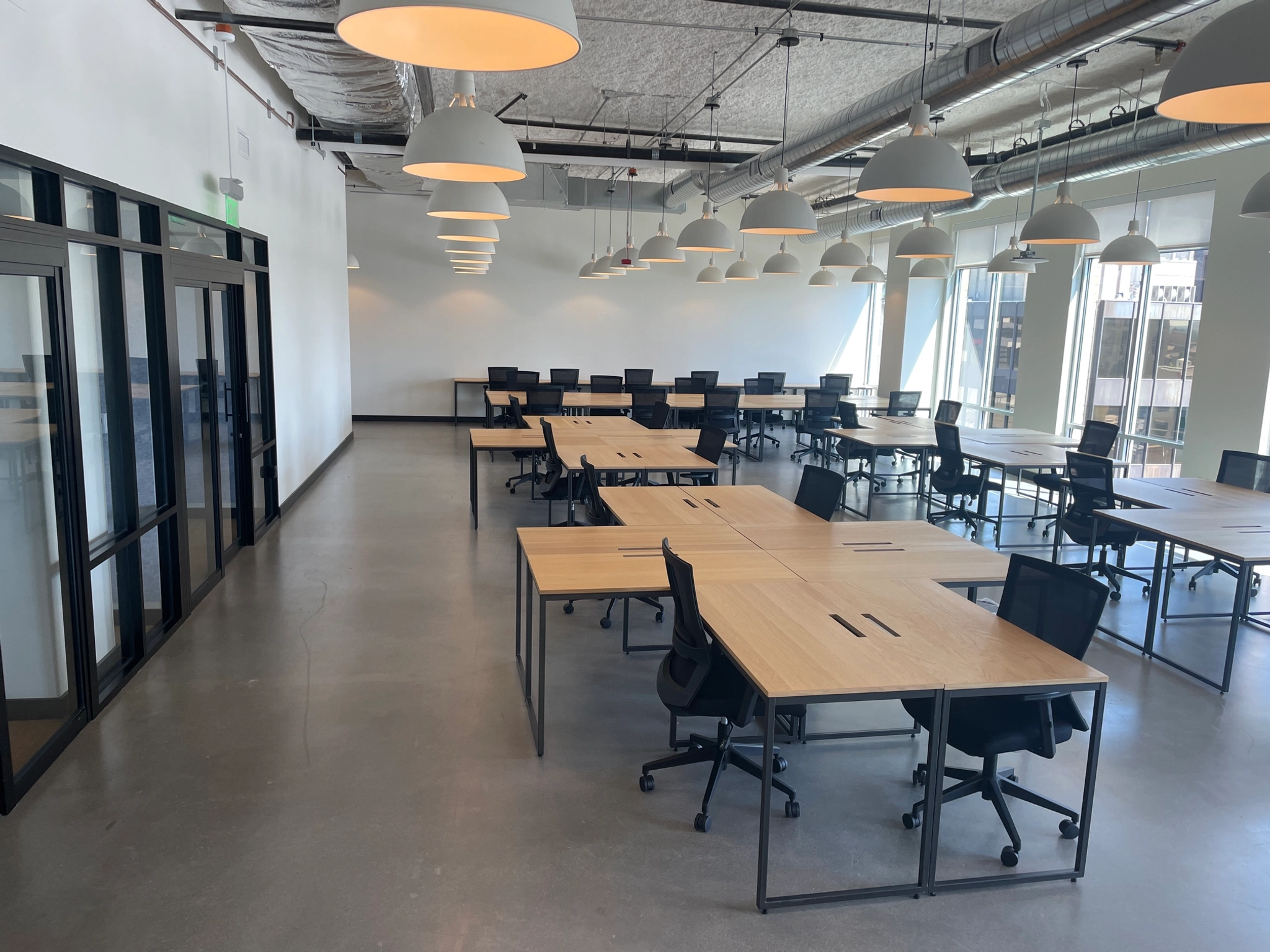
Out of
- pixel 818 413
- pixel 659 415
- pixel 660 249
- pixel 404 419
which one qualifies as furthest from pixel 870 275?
pixel 404 419

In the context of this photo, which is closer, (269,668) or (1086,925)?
(1086,925)

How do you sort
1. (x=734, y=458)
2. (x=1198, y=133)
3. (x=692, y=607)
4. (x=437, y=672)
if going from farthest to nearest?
(x=734, y=458), (x=1198, y=133), (x=437, y=672), (x=692, y=607)

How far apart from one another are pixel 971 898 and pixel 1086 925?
32cm

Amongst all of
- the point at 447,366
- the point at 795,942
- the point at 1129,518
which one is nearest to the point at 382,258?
the point at 447,366

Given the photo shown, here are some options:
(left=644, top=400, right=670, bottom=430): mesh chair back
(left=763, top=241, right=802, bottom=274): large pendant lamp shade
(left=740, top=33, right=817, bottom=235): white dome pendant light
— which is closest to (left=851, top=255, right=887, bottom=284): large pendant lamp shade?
(left=763, top=241, right=802, bottom=274): large pendant lamp shade

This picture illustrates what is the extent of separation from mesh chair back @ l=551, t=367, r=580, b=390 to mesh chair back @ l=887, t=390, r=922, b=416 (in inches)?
191

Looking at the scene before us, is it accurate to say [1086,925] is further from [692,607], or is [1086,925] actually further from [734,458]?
[734,458]

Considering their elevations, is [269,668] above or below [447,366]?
below

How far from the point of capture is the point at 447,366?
14414mm

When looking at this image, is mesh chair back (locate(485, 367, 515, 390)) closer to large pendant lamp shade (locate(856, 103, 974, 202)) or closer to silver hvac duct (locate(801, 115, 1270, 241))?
silver hvac duct (locate(801, 115, 1270, 241))

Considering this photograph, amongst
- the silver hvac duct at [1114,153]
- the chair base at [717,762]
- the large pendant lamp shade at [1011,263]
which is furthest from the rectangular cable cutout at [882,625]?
the large pendant lamp shade at [1011,263]

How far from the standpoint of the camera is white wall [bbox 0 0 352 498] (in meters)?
3.20

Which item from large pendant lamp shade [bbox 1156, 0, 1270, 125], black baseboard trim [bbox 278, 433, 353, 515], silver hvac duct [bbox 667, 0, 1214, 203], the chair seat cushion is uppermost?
silver hvac duct [bbox 667, 0, 1214, 203]

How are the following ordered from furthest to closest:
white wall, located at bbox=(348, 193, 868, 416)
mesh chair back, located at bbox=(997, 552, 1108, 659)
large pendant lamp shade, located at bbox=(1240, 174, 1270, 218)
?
1. white wall, located at bbox=(348, 193, 868, 416)
2. large pendant lamp shade, located at bbox=(1240, 174, 1270, 218)
3. mesh chair back, located at bbox=(997, 552, 1108, 659)
